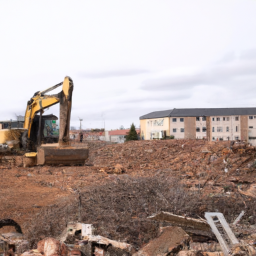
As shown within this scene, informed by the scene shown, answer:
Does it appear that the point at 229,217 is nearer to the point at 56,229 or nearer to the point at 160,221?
the point at 160,221

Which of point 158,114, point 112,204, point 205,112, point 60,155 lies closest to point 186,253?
point 112,204

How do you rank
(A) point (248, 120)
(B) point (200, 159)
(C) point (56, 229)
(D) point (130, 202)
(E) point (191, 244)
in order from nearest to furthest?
(E) point (191, 244) → (C) point (56, 229) → (D) point (130, 202) → (B) point (200, 159) → (A) point (248, 120)

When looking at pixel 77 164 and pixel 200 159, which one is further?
pixel 200 159

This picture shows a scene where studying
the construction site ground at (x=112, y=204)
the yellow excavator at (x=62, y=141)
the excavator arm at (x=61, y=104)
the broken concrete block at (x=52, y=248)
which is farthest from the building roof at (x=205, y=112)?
the broken concrete block at (x=52, y=248)

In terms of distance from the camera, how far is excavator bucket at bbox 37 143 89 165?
11391 millimetres

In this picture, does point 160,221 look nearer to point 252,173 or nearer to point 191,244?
point 191,244

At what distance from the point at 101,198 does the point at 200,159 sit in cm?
1129

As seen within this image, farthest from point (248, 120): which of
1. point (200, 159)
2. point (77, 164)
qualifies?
point (77, 164)

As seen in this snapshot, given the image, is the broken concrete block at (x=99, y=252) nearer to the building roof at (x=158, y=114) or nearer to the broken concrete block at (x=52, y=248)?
the broken concrete block at (x=52, y=248)

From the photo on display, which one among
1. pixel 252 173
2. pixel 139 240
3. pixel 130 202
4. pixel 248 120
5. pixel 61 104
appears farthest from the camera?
pixel 248 120

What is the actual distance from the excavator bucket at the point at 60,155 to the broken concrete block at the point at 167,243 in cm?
748

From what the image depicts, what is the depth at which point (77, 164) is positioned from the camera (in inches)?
472

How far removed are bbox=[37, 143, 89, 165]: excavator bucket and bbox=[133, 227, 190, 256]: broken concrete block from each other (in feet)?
24.5

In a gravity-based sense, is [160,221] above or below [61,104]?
below
